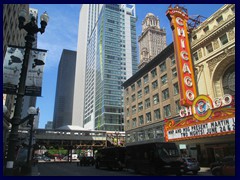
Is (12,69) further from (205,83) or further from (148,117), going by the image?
(148,117)

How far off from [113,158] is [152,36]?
138341 mm

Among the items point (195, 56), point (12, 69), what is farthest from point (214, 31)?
point (12, 69)

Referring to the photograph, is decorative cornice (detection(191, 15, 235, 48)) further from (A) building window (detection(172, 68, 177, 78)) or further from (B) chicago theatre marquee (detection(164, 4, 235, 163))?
(A) building window (detection(172, 68, 177, 78))

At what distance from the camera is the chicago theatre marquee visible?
26358 mm

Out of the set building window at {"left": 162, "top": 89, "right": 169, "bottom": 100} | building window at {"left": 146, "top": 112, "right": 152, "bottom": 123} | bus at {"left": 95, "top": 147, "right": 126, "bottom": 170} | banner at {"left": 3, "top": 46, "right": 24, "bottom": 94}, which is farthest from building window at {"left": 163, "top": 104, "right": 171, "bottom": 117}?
banner at {"left": 3, "top": 46, "right": 24, "bottom": 94}

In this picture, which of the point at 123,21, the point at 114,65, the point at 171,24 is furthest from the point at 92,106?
the point at 171,24

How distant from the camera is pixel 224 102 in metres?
24.8

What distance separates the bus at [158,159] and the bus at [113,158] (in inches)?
154

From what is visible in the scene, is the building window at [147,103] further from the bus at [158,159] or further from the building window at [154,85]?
the bus at [158,159]

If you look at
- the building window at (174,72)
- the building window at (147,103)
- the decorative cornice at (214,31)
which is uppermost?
the decorative cornice at (214,31)

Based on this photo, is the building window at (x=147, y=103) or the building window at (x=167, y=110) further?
the building window at (x=147, y=103)

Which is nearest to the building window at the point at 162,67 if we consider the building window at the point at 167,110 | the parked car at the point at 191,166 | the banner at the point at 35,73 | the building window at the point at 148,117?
the building window at the point at 167,110

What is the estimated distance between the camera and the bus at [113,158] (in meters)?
26.9

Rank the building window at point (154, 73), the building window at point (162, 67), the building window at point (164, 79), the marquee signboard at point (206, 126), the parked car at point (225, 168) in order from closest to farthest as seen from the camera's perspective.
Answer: the parked car at point (225, 168)
the marquee signboard at point (206, 126)
the building window at point (164, 79)
the building window at point (162, 67)
the building window at point (154, 73)
